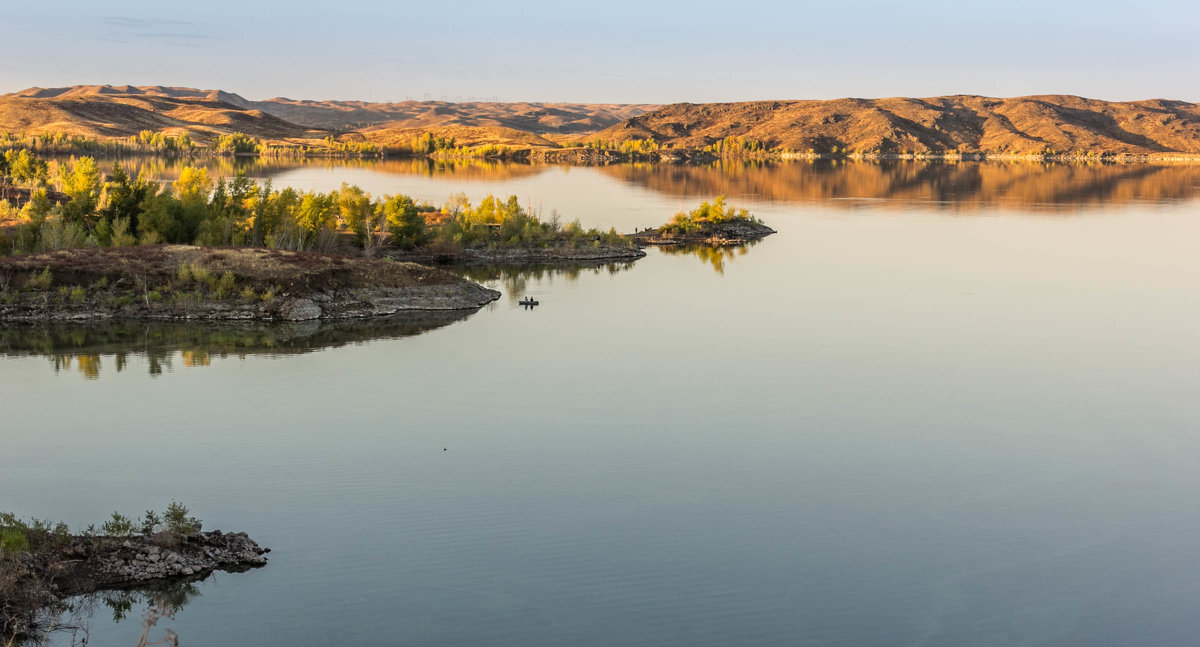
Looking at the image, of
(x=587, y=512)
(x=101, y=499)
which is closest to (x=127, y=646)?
(x=101, y=499)

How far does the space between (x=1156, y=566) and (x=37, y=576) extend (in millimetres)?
20753

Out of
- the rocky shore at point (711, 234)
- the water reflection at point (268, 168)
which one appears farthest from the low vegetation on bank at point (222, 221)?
the water reflection at point (268, 168)

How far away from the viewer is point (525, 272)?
213 ft

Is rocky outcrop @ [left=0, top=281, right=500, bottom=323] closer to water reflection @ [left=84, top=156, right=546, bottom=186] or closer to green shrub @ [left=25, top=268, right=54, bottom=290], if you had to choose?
green shrub @ [left=25, top=268, right=54, bottom=290]

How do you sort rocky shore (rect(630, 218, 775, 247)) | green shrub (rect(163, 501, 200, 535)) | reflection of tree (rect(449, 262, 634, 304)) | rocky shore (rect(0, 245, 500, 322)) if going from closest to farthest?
green shrub (rect(163, 501, 200, 535))
rocky shore (rect(0, 245, 500, 322))
reflection of tree (rect(449, 262, 634, 304))
rocky shore (rect(630, 218, 775, 247))

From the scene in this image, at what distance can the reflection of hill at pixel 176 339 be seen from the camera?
128 ft

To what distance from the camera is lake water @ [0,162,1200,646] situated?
19.0m

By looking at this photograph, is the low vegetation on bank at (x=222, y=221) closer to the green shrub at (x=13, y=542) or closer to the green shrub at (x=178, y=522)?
the green shrub at (x=178, y=522)

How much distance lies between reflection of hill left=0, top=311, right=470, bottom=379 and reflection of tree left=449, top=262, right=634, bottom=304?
44.4 feet

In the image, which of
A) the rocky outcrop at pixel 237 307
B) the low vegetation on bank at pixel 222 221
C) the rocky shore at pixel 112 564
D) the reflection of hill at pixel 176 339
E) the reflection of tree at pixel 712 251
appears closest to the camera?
the rocky shore at pixel 112 564

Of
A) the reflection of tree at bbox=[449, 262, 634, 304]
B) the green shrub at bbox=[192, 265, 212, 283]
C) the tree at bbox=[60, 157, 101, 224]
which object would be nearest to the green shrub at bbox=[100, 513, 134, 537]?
the green shrub at bbox=[192, 265, 212, 283]

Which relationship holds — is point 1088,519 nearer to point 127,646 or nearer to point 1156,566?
point 1156,566

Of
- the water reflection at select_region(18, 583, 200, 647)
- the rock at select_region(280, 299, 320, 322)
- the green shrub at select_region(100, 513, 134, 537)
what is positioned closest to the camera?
the water reflection at select_region(18, 583, 200, 647)

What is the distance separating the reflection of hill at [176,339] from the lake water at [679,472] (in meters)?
0.20
